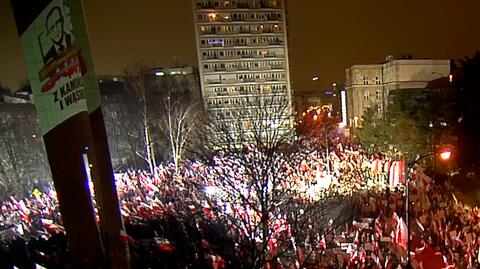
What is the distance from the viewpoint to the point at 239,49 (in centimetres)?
5484

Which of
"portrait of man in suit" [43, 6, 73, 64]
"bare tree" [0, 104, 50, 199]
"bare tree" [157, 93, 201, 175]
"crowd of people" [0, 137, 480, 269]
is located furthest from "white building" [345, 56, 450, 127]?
"portrait of man in suit" [43, 6, 73, 64]

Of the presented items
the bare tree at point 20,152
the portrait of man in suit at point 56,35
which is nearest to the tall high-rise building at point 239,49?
the bare tree at point 20,152

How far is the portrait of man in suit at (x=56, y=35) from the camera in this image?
32.0 ft

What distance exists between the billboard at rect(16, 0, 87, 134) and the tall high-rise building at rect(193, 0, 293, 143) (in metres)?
42.7

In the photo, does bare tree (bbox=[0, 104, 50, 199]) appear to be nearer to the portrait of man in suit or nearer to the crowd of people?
the crowd of people

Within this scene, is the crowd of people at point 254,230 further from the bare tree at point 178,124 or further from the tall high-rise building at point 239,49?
the tall high-rise building at point 239,49

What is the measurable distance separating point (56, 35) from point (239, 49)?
46.4 meters

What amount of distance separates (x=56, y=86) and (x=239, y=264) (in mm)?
7332

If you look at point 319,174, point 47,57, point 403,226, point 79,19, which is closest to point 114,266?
point 47,57

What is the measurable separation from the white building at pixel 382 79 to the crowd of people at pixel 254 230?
111 feet

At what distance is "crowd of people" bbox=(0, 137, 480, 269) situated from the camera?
10547mm

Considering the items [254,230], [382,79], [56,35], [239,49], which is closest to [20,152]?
[56,35]

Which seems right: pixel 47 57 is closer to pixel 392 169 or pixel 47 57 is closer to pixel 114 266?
pixel 114 266

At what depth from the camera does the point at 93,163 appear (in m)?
10.8
